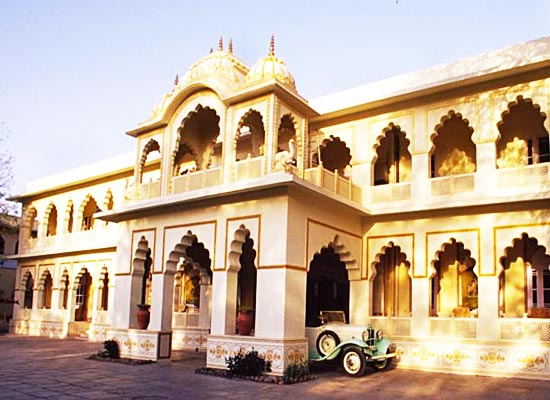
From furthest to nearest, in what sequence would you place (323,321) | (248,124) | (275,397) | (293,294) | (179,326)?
(179,326) → (248,124) → (323,321) → (293,294) → (275,397)

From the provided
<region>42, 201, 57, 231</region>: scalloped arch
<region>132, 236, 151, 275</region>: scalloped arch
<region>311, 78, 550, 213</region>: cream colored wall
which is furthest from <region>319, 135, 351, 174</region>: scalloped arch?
<region>42, 201, 57, 231</region>: scalloped arch

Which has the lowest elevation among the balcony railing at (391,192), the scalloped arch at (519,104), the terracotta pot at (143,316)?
the terracotta pot at (143,316)

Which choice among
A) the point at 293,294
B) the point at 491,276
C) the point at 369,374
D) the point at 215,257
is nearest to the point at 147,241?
the point at 215,257

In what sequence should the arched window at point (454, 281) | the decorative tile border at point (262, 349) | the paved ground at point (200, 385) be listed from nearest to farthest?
the paved ground at point (200, 385) → the decorative tile border at point (262, 349) → the arched window at point (454, 281)

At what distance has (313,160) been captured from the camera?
57.6 ft

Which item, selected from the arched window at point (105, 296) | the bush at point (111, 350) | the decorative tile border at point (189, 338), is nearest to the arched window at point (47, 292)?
the arched window at point (105, 296)

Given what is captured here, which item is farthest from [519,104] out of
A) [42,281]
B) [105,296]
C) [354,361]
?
[42,281]

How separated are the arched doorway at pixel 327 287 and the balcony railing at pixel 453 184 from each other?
17.5 feet

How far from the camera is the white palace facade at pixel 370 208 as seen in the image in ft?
44.4

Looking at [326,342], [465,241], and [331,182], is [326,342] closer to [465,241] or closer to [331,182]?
[331,182]

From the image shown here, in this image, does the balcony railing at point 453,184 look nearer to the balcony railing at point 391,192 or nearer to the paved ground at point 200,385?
the balcony railing at point 391,192

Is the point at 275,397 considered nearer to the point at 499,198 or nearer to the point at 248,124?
the point at 499,198

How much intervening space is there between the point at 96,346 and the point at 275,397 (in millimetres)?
12118

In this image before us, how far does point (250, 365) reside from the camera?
1283cm
